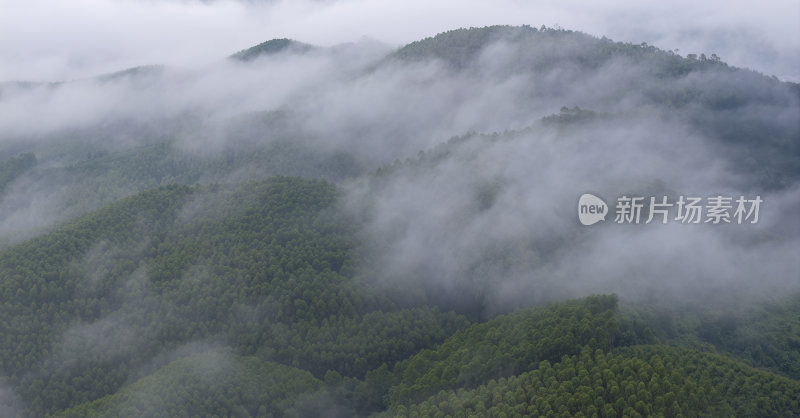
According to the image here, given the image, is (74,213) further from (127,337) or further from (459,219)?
(459,219)

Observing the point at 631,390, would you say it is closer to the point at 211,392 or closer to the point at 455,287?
the point at 211,392

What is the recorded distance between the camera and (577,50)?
188625 mm

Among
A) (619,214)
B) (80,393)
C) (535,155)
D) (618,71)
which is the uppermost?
(618,71)

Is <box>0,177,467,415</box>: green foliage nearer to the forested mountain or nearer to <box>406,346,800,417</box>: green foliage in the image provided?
the forested mountain

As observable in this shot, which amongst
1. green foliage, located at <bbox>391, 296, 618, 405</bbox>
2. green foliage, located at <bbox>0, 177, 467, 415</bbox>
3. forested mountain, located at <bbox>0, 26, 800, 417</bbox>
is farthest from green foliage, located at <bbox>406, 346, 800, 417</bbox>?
green foliage, located at <bbox>0, 177, 467, 415</bbox>

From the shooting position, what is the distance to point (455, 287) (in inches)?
4063

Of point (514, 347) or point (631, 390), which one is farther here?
point (514, 347)

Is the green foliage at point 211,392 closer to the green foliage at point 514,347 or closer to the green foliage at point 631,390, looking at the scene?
the green foliage at point 514,347

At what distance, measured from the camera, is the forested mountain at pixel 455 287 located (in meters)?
67.0

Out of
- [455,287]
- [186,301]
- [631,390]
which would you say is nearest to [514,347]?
[631,390]

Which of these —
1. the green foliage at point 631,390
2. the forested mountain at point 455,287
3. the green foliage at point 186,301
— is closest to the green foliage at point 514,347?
the forested mountain at point 455,287

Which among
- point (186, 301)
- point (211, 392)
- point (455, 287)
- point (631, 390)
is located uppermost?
point (631, 390)

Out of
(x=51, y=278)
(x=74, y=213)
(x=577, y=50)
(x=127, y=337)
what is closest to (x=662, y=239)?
(x=127, y=337)

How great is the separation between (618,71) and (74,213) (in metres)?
160
